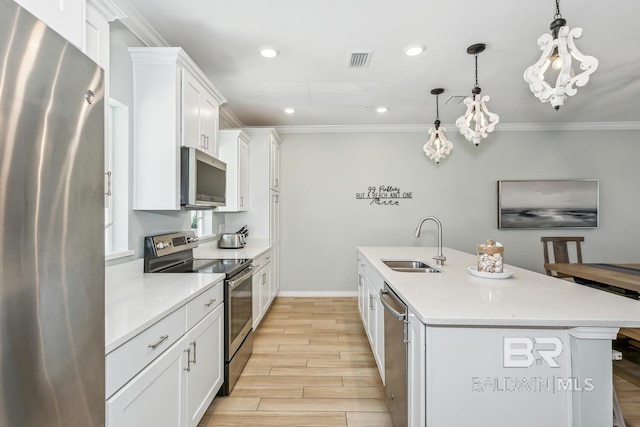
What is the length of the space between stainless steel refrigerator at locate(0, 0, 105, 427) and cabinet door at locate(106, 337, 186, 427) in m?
0.29

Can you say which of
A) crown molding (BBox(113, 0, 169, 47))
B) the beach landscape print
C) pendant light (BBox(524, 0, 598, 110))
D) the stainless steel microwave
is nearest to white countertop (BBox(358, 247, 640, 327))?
pendant light (BBox(524, 0, 598, 110))

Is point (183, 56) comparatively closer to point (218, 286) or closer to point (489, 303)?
point (218, 286)

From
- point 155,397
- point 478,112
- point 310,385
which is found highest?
point 478,112

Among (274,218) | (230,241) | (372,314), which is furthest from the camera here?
(274,218)

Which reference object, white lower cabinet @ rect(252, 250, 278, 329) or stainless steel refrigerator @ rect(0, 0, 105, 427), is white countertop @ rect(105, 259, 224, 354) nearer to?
stainless steel refrigerator @ rect(0, 0, 105, 427)

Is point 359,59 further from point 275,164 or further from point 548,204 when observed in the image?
point 548,204

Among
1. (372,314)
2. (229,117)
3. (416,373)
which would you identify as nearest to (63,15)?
(416,373)

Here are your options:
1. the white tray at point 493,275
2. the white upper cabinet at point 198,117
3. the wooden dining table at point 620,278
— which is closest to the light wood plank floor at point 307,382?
the white tray at point 493,275

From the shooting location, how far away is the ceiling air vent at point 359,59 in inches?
101

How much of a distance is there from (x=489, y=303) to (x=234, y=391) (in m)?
1.81

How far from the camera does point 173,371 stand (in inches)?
56.7

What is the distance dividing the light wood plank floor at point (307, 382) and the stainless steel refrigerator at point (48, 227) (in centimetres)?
142

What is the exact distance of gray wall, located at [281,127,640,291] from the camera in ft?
15.4

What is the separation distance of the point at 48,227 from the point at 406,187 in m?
4.54
